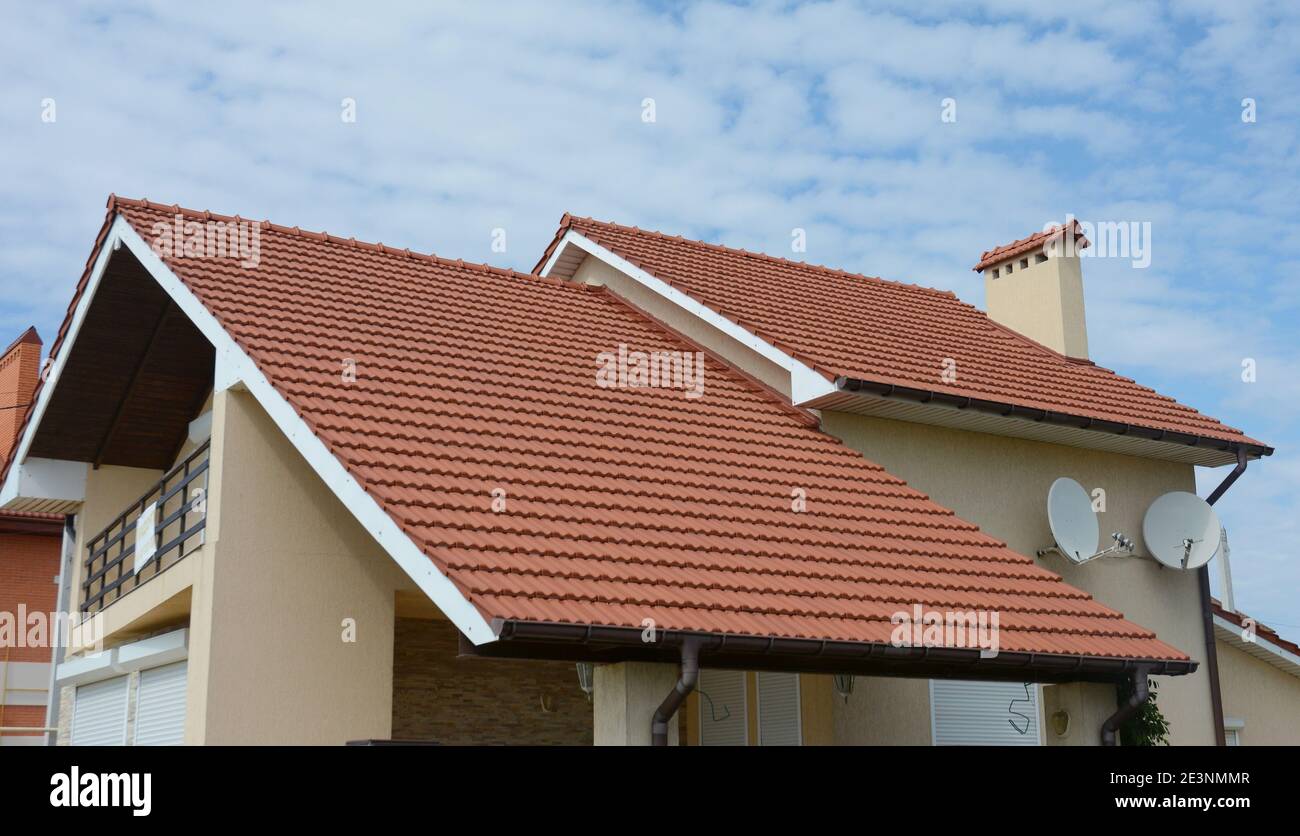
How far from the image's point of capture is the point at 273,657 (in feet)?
35.4

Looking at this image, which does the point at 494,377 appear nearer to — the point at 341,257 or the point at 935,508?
the point at 341,257

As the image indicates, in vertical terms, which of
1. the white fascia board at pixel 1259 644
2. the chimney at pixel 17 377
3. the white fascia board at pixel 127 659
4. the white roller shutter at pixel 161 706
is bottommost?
the white roller shutter at pixel 161 706

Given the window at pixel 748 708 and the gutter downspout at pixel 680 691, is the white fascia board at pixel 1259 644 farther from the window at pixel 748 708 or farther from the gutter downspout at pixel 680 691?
the gutter downspout at pixel 680 691

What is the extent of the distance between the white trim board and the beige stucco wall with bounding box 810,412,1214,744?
5.28 metres

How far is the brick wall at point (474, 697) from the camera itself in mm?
13500

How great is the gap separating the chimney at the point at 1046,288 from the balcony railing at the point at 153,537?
10.9 meters

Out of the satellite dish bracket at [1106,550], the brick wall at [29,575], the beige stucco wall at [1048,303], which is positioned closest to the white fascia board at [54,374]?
the satellite dish bracket at [1106,550]

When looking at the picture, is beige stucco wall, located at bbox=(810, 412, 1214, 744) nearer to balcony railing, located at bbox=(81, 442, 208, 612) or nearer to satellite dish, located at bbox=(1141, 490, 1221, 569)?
satellite dish, located at bbox=(1141, 490, 1221, 569)

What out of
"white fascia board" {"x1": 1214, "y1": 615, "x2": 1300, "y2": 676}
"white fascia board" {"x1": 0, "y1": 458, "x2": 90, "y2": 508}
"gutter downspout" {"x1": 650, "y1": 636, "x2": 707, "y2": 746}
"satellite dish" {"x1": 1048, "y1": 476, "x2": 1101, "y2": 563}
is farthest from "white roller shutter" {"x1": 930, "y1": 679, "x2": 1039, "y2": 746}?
"white fascia board" {"x1": 0, "y1": 458, "x2": 90, "y2": 508}

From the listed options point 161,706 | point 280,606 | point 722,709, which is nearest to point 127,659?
point 161,706
